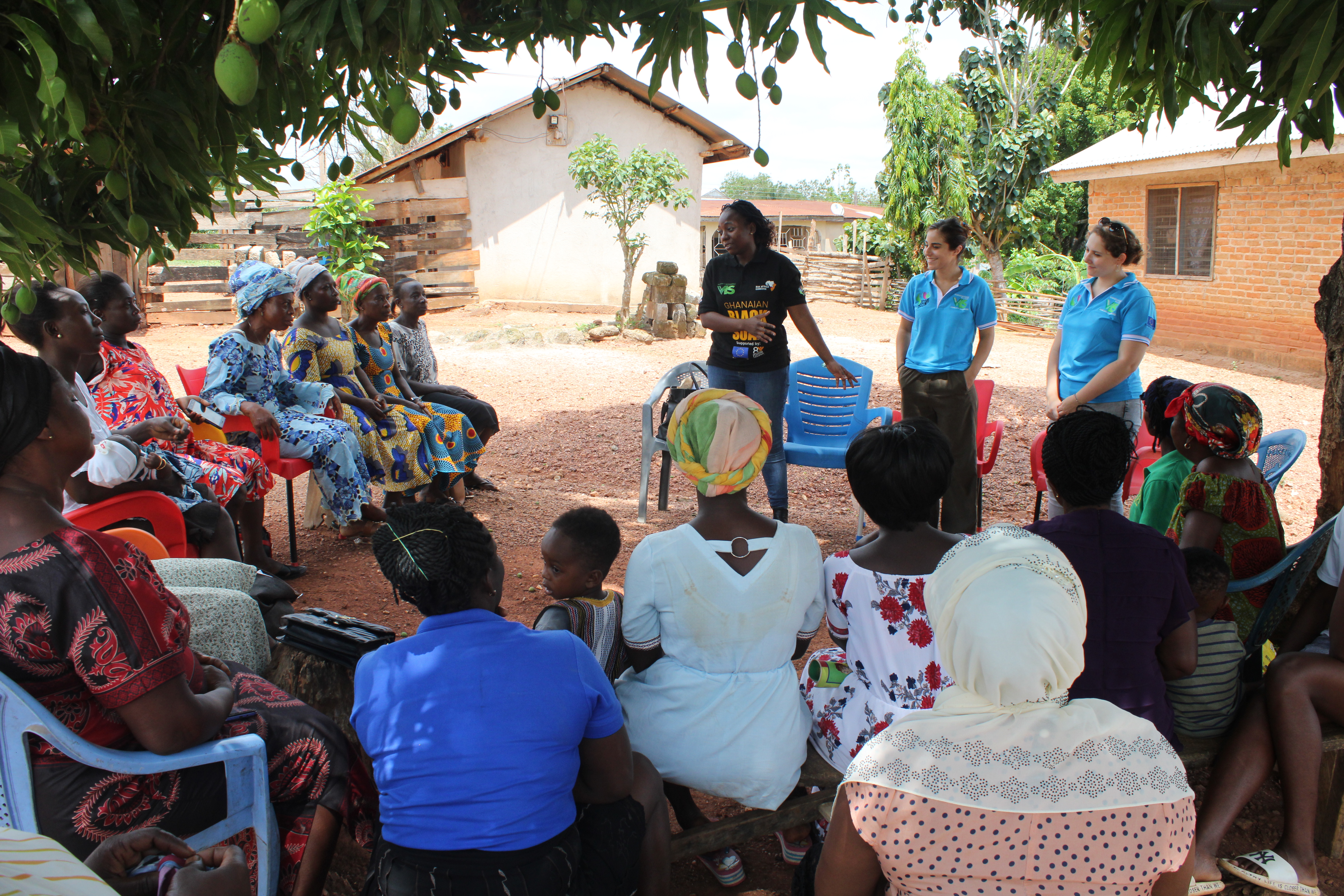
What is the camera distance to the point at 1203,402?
296 centimetres

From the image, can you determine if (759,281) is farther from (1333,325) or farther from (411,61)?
(411,61)

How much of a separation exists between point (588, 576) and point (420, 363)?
4.04m

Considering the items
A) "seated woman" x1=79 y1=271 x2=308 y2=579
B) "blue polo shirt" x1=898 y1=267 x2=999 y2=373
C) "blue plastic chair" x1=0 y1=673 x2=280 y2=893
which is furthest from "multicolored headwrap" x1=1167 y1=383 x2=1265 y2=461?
"seated woman" x1=79 y1=271 x2=308 y2=579

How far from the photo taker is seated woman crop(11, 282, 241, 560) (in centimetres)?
351

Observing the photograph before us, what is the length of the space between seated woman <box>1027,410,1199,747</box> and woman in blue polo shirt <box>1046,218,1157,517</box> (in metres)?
2.17

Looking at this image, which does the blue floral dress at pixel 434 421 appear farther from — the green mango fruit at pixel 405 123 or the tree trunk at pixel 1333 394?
the tree trunk at pixel 1333 394

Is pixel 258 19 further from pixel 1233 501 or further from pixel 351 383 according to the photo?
pixel 351 383

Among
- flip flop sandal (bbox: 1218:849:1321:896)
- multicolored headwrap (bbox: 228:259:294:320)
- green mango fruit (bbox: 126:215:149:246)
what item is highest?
green mango fruit (bbox: 126:215:149:246)

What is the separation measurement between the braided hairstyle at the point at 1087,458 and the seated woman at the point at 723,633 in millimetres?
738

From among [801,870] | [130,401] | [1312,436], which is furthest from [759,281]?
[1312,436]

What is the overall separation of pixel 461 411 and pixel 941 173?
17097mm

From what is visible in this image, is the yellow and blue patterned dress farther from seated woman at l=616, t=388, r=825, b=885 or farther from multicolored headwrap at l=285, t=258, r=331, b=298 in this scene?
seated woman at l=616, t=388, r=825, b=885

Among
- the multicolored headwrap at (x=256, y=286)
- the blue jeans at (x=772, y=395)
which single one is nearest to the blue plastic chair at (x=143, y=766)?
the multicolored headwrap at (x=256, y=286)

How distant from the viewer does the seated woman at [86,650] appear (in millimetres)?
1770
